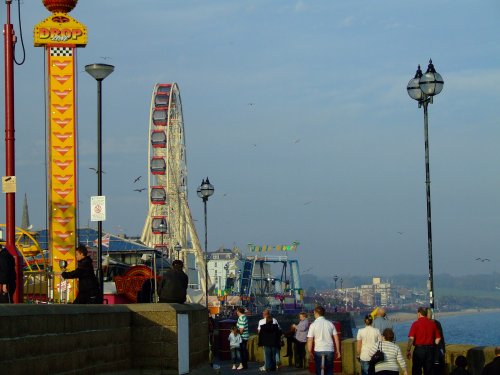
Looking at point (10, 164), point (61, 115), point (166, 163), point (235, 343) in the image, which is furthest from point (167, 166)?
point (10, 164)

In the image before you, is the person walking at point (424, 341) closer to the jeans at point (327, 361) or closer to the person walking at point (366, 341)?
the person walking at point (366, 341)

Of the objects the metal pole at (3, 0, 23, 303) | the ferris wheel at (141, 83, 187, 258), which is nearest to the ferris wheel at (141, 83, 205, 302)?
the ferris wheel at (141, 83, 187, 258)

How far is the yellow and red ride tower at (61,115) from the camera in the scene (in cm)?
3894

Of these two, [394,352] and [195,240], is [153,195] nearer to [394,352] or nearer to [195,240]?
[195,240]

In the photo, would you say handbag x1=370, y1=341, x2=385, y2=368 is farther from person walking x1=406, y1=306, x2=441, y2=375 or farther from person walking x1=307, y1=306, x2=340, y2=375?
person walking x1=307, y1=306, x2=340, y2=375

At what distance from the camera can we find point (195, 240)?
4119 inches

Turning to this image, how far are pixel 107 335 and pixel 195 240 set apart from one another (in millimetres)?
88799

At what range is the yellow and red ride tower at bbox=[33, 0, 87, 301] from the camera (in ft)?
128

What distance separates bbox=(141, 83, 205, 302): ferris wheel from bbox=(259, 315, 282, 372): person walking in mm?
63057

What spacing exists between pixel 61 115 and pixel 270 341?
14.5 metres

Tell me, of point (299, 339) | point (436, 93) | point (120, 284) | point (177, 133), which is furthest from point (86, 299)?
point (177, 133)

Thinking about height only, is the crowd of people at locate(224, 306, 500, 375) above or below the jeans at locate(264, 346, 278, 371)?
above

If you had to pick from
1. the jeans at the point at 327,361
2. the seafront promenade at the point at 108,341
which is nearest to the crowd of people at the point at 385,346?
the jeans at the point at 327,361

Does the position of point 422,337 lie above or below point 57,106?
below
